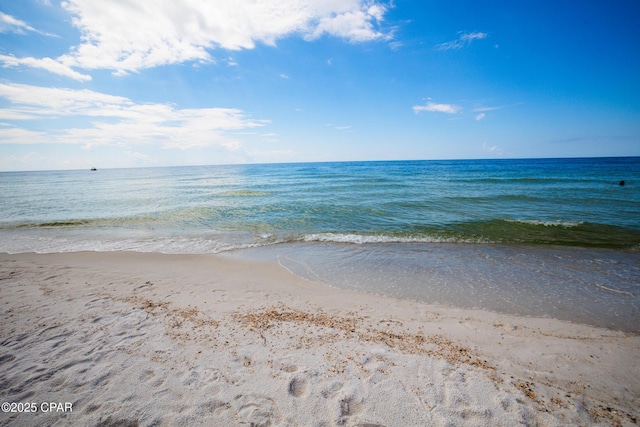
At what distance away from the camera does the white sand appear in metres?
2.97

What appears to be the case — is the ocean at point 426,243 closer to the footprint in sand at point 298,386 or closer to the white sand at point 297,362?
the white sand at point 297,362

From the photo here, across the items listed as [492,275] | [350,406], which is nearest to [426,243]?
[492,275]

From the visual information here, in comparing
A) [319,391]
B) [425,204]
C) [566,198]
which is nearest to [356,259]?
[319,391]

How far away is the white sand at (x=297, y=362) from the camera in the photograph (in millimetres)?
2975

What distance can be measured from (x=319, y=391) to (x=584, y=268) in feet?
31.1

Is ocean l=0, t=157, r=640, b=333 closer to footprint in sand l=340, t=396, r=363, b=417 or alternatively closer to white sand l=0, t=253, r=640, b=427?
white sand l=0, t=253, r=640, b=427

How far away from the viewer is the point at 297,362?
12.4ft

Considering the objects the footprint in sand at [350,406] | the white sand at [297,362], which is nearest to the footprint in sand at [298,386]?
the white sand at [297,362]

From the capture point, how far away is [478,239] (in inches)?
435

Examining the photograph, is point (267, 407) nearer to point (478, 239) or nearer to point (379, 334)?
point (379, 334)

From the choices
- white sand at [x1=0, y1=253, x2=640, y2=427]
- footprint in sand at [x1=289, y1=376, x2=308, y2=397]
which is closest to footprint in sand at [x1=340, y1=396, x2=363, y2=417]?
white sand at [x1=0, y1=253, x2=640, y2=427]

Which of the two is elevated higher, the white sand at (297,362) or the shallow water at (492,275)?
the white sand at (297,362)

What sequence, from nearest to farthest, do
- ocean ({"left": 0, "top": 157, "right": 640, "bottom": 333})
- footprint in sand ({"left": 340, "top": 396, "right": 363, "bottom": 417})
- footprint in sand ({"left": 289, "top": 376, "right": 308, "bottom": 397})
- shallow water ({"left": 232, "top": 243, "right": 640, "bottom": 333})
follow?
footprint in sand ({"left": 340, "top": 396, "right": 363, "bottom": 417}), footprint in sand ({"left": 289, "top": 376, "right": 308, "bottom": 397}), shallow water ({"left": 232, "top": 243, "right": 640, "bottom": 333}), ocean ({"left": 0, "top": 157, "right": 640, "bottom": 333})

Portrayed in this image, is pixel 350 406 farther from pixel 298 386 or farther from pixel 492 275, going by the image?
pixel 492 275
